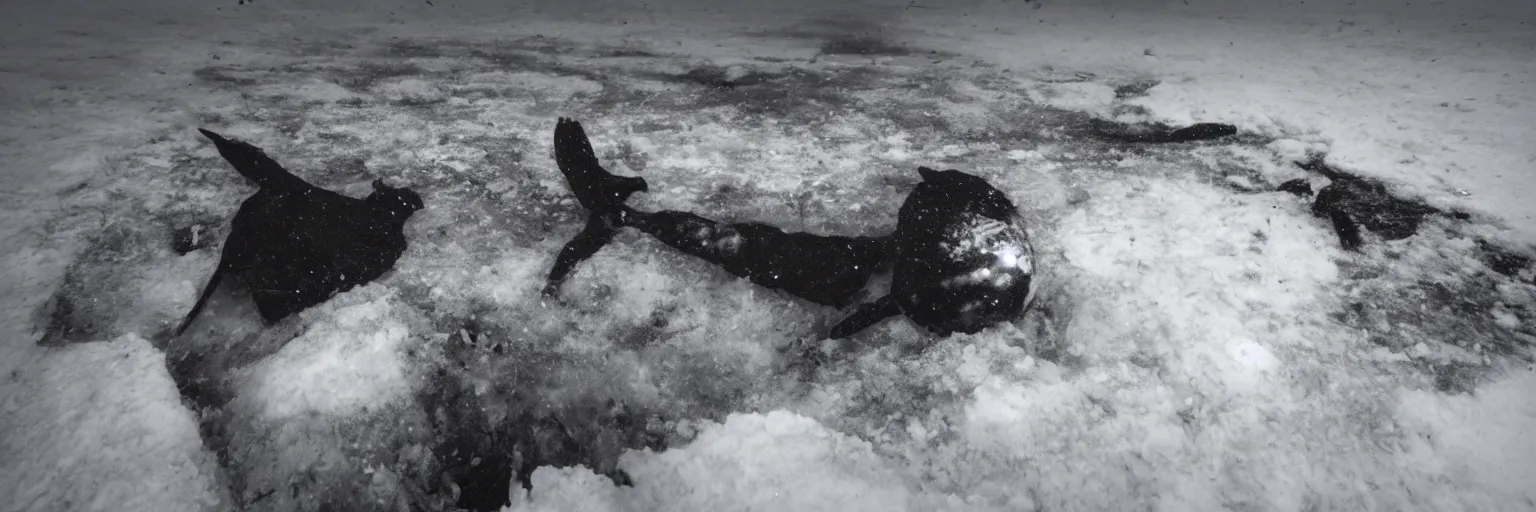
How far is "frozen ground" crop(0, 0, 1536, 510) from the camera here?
1.57 meters

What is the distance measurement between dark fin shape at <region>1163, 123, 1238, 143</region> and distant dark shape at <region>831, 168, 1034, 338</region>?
184 centimetres

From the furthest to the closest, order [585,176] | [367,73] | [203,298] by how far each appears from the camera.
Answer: [367,73] < [585,176] < [203,298]

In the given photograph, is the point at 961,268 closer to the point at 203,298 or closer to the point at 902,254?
the point at 902,254

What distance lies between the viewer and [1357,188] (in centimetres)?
267

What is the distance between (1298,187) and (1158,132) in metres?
0.85

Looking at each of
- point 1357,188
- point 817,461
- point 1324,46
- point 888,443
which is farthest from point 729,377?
point 1324,46

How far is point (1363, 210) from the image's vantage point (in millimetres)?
2506

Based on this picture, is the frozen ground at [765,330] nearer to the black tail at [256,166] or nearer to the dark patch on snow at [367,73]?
the black tail at [256,166]

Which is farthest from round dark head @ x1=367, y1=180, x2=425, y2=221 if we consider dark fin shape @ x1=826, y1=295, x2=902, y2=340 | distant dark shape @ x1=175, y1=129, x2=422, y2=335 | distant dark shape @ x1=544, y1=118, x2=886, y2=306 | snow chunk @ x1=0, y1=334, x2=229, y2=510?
dark fin shape @ x1=826, y1=295, x2=902, y2=340

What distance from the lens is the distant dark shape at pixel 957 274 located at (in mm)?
1973

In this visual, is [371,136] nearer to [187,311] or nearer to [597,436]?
[187,311]

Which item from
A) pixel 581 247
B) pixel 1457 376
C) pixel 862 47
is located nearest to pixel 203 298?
pixel 581 247

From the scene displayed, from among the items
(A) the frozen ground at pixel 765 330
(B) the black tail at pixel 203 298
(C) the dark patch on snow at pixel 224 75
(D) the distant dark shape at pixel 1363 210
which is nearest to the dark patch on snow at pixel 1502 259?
(A) the frozen ground at pixel 765 330

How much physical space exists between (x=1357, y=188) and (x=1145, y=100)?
1.49 metres
